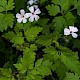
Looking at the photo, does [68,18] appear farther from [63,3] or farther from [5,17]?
[5,17]

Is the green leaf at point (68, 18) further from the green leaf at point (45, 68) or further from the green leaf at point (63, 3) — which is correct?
the green leaf at point (45, 68)

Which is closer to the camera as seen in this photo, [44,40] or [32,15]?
[44,40]

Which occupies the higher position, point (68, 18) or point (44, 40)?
point (68, 18)

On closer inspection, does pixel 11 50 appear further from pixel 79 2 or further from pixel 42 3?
pixel 79 2

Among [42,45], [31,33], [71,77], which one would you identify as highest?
[31,33]

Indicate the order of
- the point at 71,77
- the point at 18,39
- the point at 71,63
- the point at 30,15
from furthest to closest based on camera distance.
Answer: the point at 30,15, the point at 18,39, the point at 71,63, the point at 71,77

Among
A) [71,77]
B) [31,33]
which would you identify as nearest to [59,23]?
[31,33]

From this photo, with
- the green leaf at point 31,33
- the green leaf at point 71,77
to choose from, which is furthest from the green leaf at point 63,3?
the green leaf at point 71,77

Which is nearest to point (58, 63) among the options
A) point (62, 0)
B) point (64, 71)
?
point (64, 71)

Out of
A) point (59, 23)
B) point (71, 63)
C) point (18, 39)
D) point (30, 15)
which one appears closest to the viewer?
point (71, 63)
